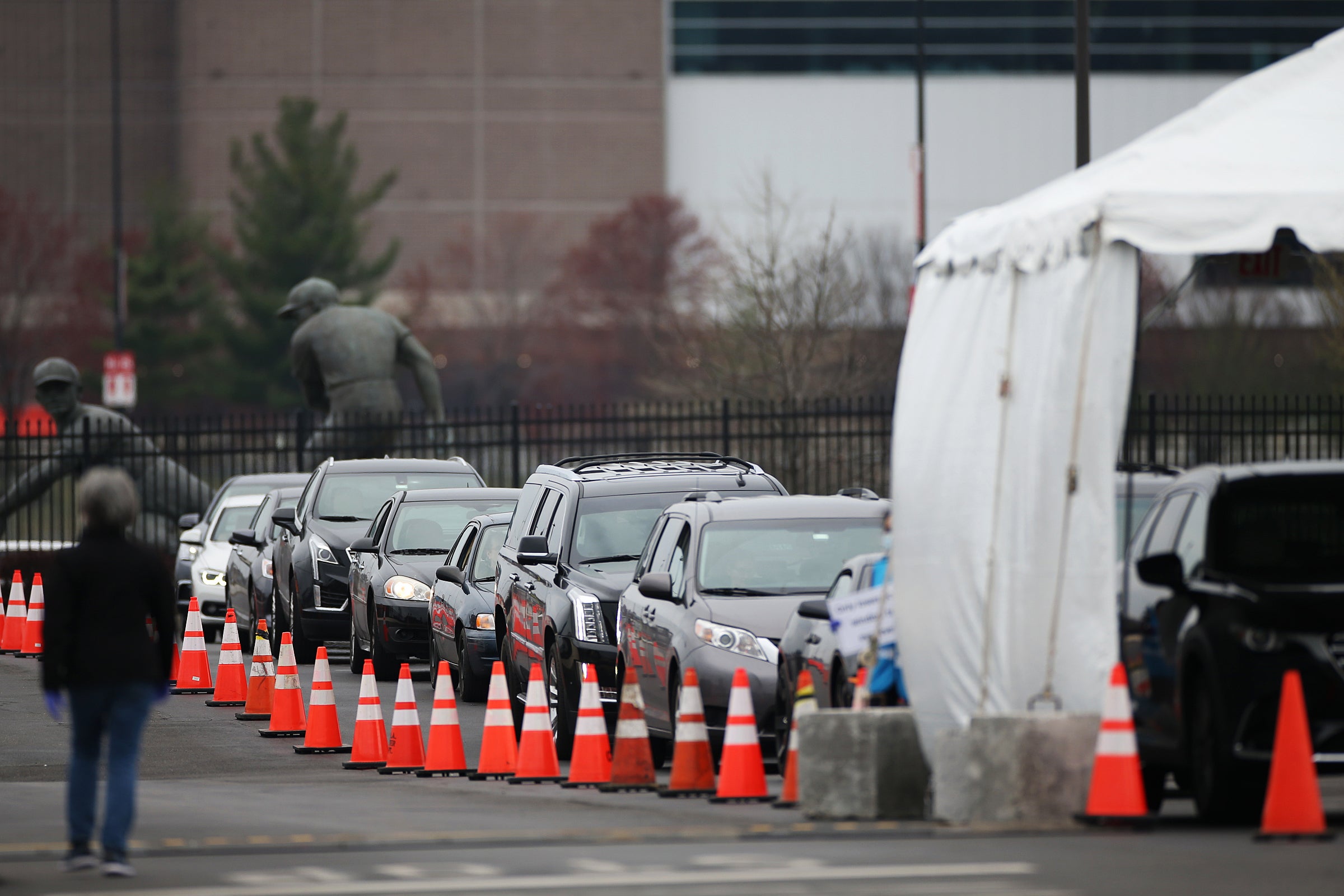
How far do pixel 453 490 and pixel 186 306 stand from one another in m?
50.2

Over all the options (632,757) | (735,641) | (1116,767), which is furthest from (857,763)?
(735,641)

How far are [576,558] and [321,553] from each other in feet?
20.7

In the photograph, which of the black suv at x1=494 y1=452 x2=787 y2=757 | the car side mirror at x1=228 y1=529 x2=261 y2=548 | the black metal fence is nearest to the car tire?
the black suv at x1=494 y1=452 x2=787 y2=757

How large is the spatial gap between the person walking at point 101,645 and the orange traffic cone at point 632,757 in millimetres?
3426

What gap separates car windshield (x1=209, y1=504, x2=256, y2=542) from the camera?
85.6ft

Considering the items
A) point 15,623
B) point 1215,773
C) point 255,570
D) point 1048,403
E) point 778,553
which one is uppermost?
point 1048,403

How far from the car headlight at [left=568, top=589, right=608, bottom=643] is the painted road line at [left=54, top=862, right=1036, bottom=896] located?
5902 millimetres

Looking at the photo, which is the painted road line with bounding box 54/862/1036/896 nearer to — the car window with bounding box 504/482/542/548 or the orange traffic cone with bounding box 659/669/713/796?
the orange traffic cone with bounding box 659/669/713/796

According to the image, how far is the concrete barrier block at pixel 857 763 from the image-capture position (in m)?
10.1

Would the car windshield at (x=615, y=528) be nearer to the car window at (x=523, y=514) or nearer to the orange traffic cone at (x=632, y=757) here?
the car window at (x=523, y=514)

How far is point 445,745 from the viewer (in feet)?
42.8

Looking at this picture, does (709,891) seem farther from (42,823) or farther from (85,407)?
(85,407)

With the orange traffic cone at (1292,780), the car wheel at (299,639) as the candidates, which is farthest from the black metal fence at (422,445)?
the orange traffic cone at (1292,780)

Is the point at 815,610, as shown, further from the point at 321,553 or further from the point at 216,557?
the point at 216,557
